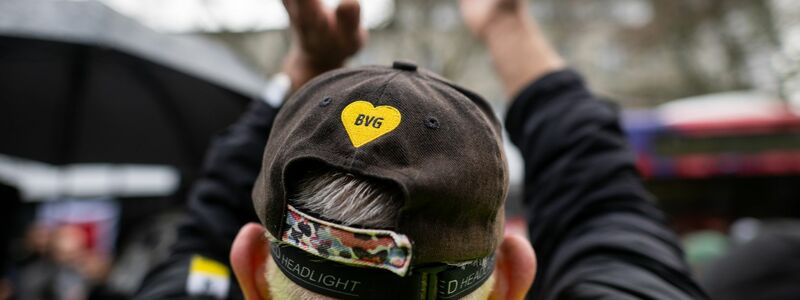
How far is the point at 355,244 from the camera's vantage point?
77 centimetres

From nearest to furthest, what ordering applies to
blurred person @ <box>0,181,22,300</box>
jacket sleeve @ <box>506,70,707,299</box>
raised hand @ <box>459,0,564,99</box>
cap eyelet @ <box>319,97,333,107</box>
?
cap eyelet @ <box>319,97,333,107</box> < jacket sleeve @ <box>506,70,707,299</box> < raised hand @ <box>459,0,564,99</box> < blurred person @ <box>0,181,22,300</box>

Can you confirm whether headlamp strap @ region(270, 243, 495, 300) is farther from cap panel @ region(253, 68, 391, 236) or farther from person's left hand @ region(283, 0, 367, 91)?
person's left hand @ region(283, 0, 367, 91)

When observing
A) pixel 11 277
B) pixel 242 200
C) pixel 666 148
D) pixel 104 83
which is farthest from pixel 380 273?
pixel 666 148

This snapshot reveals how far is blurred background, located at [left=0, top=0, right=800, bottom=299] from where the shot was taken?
325 cm

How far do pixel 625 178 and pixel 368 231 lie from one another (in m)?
0.81

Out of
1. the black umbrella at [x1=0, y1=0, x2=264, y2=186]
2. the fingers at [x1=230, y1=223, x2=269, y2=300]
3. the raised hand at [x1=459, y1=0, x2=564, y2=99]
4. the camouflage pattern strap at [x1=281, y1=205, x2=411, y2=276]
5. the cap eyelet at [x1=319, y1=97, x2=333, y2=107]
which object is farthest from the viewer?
the black umbrella at [x1=0, y1=0, x2=264, y2=186]

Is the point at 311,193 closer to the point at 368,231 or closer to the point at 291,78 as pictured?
the point at 368,231

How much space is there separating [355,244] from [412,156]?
5.3 inches

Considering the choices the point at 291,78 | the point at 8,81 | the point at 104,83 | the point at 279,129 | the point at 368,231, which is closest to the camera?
the point at 368,231

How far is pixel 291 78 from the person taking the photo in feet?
4.87

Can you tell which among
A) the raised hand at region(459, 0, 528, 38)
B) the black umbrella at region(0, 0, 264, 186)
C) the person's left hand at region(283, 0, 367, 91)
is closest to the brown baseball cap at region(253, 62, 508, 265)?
the person's left hand at region(283, 0, 367, 91)

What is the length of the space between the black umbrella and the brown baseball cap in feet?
8.37

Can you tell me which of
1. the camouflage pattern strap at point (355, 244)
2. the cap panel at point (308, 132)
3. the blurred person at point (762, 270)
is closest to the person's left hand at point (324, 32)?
the cap panel at point (308, 132)

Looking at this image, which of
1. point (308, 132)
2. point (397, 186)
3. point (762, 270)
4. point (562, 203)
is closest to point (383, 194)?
point (397, 186)
